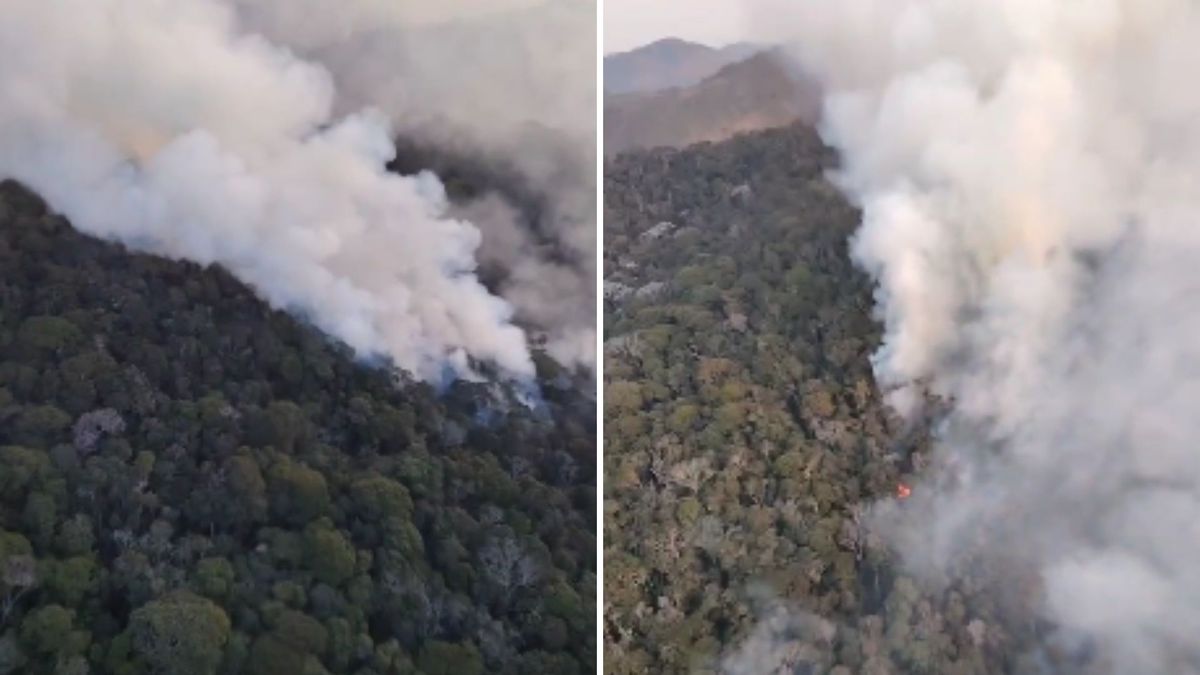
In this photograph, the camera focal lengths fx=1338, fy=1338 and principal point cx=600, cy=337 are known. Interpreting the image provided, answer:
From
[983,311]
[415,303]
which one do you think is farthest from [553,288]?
[983,311]

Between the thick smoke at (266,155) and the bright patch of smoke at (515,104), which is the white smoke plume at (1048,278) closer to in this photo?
the bright patch of smoke at (515,104)

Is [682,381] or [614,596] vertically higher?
[682,381]

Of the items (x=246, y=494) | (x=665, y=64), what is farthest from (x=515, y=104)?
(x=246, y=494)

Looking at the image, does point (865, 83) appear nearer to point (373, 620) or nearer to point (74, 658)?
point (373, 620)

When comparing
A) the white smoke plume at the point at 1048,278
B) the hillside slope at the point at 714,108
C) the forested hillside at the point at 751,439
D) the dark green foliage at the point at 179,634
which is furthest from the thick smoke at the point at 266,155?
the white smoke plume at the point at 1048,278

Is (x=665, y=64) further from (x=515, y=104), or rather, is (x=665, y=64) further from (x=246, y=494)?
(x=246, y=494)

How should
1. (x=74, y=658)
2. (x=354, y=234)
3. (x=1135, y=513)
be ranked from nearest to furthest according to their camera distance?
(x=74, y=658), (x=1135, y=513), (x=354, y=234)
